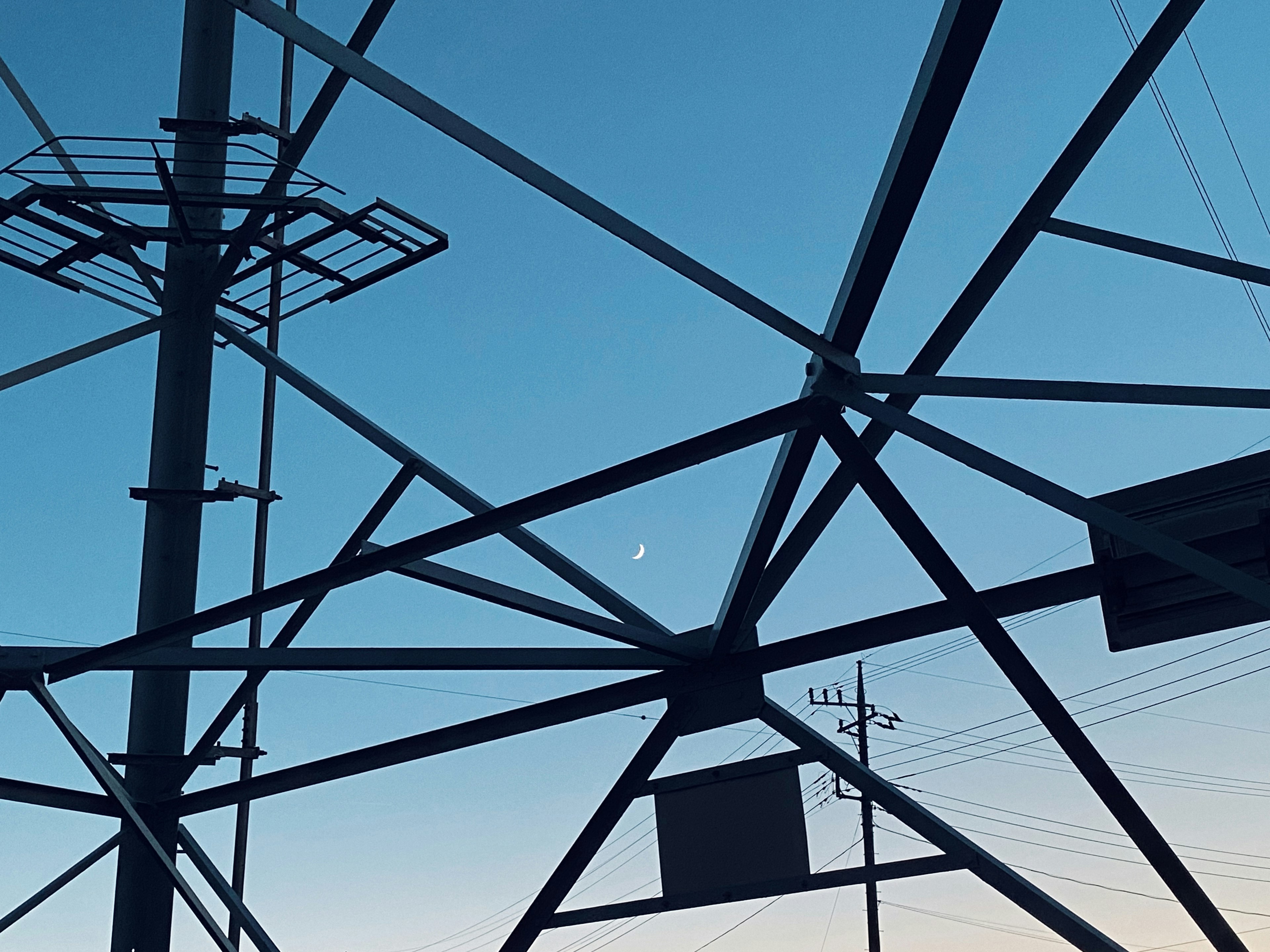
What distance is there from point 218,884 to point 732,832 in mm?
4360

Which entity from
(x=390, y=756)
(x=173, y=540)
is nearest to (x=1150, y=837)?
(x=390, y=756)

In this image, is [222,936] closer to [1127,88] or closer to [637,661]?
[637,661]

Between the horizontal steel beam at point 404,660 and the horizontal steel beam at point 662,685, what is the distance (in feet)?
0.64

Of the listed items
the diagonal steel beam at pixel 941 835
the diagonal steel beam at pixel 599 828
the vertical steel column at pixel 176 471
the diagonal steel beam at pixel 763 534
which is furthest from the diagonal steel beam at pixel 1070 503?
the vertical steel column at pixel 176 471

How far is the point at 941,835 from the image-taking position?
7.65 m

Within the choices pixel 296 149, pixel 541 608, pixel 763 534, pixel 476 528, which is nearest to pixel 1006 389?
pixel 763 534

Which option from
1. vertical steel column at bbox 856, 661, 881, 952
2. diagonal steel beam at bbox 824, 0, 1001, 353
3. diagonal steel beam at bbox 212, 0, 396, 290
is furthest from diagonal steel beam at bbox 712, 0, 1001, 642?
vertical steel column at bbox 856, 661, 881, 952

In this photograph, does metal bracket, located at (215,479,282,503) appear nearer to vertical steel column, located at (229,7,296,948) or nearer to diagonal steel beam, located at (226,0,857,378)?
vertical steel column, located at (229,7,296,948)

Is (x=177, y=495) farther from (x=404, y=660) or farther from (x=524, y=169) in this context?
(x=524, y=169)

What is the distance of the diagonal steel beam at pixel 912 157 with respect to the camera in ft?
17.3

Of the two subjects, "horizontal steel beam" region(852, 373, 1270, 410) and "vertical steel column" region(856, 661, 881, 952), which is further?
"vertical steel column" region(856, 661, 881, 952)

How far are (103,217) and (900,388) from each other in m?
6.50

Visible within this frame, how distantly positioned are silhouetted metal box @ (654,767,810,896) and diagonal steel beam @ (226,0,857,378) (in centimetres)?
343

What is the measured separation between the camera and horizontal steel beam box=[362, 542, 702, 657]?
8719 mm
